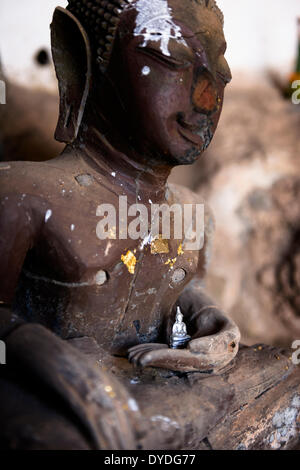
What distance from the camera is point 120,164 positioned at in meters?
1.28

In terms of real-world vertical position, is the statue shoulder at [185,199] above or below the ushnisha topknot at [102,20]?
below

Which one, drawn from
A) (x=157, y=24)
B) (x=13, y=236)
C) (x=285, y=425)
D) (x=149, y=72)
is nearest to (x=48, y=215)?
(x=13, y=236)

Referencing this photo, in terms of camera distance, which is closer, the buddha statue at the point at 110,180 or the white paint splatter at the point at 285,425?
the buddha statue at the point at 110,180

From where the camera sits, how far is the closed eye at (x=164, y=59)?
3.71 feet

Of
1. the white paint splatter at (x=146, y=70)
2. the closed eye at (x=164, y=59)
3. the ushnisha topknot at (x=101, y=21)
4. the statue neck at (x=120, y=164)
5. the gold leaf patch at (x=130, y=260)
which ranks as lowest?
the gold leaf patch at (x=130, y=260)

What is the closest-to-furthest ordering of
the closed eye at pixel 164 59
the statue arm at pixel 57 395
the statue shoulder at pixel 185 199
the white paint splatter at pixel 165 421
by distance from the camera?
1. the statue arm at pixel 57 395
2. the white paint splatter at pixel 165 421
3. the closed eye at pixel 164 59
4. the statue shoulder at pixel 185 199

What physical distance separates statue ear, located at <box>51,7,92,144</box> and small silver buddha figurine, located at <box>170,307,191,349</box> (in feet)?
1.94

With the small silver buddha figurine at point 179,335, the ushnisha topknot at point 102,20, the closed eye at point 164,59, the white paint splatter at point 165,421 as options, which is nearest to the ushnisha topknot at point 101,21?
the ushnisha topknot at point 102,20

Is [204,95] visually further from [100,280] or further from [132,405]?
[132,405]

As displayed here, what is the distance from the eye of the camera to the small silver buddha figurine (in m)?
1.33

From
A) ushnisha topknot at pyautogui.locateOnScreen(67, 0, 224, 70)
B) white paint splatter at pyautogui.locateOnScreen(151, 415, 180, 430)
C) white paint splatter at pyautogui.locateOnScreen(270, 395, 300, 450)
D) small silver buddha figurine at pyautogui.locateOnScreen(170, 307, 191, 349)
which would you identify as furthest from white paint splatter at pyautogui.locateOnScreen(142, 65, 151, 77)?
white paint splatter at pyautogui.locateOnScreen(270, 395, 300, 450)

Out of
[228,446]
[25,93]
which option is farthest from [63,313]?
[25,93]

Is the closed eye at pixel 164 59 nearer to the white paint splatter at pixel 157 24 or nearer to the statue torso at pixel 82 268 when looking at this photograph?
the white paint splatter at pixel 157 24
